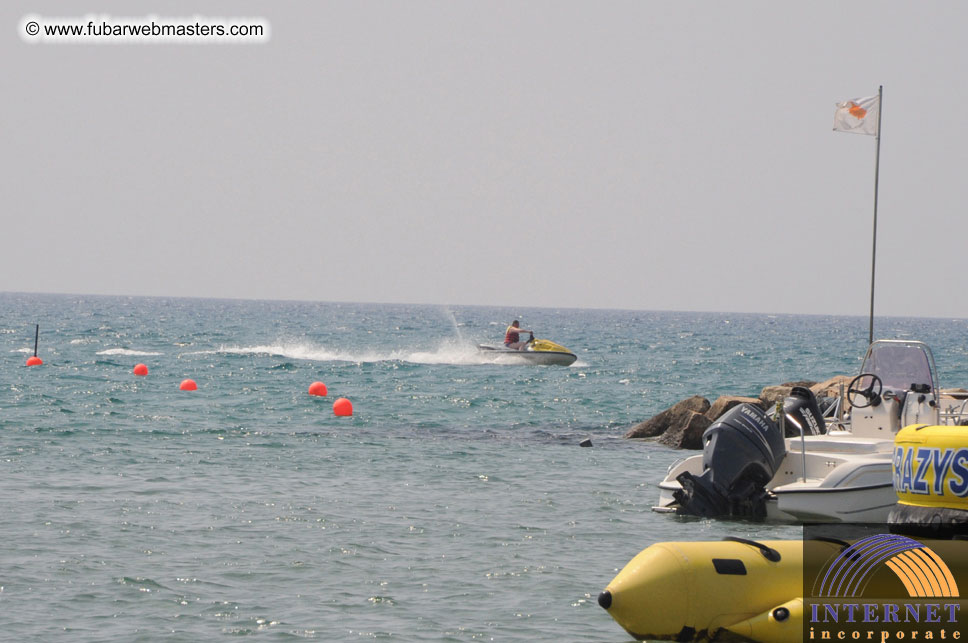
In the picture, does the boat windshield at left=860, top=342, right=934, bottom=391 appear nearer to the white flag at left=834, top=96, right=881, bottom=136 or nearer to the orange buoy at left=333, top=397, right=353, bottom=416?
the white flag at left=834, top=96, right=881, bottom=136

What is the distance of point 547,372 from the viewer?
158ft

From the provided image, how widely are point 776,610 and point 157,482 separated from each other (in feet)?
39.3

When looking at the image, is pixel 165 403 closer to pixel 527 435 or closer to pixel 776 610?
pixel 527 435

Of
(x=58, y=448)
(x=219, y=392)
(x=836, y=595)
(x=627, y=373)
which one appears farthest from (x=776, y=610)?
(x=627, y=373)

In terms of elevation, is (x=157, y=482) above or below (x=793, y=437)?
below

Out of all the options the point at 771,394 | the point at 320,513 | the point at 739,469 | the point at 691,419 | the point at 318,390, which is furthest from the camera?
the point at 318,390

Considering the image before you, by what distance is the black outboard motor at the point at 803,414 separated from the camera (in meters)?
16.4

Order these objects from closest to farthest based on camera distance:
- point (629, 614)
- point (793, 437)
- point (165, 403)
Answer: point (629, 614) → point (793, 437) → point (165, 403)

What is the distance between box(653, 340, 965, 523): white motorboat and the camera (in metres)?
14.3

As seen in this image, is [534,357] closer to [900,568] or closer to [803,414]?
[803,414]

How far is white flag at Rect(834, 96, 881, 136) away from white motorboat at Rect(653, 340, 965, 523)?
9.17m

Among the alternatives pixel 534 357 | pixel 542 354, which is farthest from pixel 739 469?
pixel 534 357

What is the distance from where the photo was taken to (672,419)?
81.9 ft

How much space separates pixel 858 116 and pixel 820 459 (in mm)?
11105
